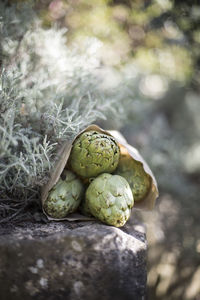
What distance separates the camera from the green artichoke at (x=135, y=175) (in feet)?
2.85

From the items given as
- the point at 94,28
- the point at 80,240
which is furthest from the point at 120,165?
the point at 94,28

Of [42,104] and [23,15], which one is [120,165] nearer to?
[42,104]

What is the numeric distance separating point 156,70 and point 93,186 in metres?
1.57

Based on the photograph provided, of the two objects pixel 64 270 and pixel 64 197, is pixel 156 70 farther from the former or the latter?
pixel 64 270

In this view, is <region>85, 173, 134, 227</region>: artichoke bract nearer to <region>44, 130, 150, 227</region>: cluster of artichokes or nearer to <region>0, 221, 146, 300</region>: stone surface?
<region>44, 130, 150, 227</region>: cluster of artichokes

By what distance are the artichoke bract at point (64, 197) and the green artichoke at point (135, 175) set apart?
0.14 meters

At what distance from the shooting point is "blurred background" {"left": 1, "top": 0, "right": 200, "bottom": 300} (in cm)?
139

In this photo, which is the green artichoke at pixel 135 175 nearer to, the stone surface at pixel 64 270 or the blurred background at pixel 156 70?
the stone surface at pixel 64 270

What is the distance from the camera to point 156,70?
2125 millimetres

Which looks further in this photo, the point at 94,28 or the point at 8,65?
the point at 94,28

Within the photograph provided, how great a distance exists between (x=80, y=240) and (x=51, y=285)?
0.12 metres

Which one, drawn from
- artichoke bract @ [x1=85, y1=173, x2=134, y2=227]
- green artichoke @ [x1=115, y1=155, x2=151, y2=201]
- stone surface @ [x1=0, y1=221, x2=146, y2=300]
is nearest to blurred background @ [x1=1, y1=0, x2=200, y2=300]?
green artichoke @ [x1=115, y1=155, x2=151, y2=201]

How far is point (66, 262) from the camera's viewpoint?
25.5 inches

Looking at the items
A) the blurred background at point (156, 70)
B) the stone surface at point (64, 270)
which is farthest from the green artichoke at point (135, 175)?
the blurred background at point (156, 70)
